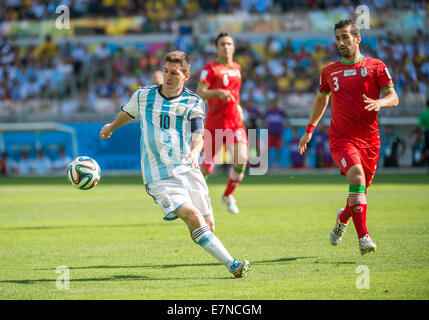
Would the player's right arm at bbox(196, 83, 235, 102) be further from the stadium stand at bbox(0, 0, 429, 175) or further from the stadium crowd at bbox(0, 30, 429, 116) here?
the stadium crowd at bbox(0, 30, 429, 116)

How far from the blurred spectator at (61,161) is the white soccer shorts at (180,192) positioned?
17317mm

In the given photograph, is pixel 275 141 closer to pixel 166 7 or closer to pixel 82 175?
pixel 166 7

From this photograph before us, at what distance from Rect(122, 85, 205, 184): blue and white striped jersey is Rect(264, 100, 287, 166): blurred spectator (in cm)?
1621

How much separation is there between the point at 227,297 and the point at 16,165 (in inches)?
788

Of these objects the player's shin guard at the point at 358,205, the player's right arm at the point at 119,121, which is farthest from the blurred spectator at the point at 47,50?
the player's shin guard at the point at 358,205

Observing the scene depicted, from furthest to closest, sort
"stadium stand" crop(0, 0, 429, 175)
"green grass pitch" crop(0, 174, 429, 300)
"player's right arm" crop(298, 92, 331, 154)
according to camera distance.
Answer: "stadium stand" crop(0, 0, 429, 175)
"player's right arm" crop(298, 92, 331, 154)
"green grass pitch" crop(0, 174, 429, 300)

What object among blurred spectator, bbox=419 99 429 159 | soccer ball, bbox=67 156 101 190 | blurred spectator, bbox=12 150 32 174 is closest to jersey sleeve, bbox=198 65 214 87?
soccer ball, bbox=67 156 101 190

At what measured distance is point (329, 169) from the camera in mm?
23078

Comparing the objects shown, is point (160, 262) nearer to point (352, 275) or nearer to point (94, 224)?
point (352, 275)

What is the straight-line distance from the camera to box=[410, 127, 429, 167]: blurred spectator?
74.3ft

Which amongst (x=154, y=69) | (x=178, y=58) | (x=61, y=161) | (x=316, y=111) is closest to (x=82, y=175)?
(x=178, y=58)

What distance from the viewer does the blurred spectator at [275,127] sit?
22.8 m

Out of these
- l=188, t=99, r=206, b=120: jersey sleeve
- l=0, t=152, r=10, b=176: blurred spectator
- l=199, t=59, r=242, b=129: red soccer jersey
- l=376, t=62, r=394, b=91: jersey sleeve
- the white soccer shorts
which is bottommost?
the white soccer shorts

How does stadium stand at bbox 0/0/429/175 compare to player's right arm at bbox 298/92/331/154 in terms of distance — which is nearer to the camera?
player's right arm at bbox 298/92/331/154
